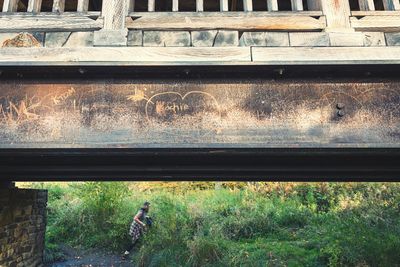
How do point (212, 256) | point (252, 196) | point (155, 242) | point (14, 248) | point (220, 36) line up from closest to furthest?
point (220, 36) → point (14, 248) → point (212, 256) → point (155, 242) → point (252, 196)

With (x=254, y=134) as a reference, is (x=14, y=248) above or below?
below

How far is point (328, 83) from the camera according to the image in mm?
2832

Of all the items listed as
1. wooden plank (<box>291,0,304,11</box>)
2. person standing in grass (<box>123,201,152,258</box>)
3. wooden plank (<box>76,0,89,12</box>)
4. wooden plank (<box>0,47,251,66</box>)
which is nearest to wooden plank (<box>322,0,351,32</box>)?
wooden plank (<box>291,0,304,11</box>)

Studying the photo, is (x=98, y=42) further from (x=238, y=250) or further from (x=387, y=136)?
(x=238, y=250)

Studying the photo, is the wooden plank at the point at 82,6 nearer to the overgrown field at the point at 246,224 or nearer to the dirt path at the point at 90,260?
the overgrown field at the point at 246,224

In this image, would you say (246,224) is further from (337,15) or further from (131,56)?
(131,56)

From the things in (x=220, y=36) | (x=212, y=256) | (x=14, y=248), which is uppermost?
(x=220, y=36)

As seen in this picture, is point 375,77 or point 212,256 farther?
point 212,256

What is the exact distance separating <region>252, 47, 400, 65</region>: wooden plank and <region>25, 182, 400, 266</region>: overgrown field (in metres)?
4.85

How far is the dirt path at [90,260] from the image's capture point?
8.60 metres

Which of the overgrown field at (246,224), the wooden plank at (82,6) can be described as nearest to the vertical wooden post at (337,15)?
the wooden plank at (82,6)

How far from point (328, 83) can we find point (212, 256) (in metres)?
5.49

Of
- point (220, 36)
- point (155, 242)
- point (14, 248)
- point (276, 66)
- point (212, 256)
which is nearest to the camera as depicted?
point (276, 66)

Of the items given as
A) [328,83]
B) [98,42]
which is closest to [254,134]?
[328,83]
